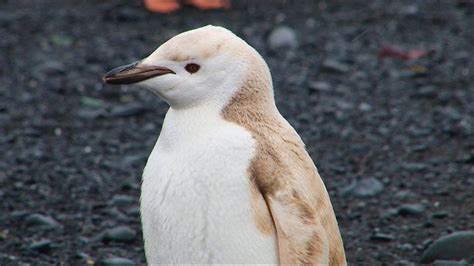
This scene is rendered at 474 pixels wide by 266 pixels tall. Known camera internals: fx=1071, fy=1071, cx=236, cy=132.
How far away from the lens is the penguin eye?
3.98 metres

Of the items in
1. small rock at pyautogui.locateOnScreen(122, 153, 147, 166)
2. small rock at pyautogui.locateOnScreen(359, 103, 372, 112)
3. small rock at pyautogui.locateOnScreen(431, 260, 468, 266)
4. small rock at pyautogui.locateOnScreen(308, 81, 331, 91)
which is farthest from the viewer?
small rock at pyautogui.locateOnScreen(308, 81, 331, 91)

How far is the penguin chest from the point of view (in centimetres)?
389

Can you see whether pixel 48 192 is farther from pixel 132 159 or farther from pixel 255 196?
pixel 255 196

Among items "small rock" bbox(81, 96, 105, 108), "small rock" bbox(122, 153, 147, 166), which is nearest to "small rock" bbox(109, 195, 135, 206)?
"small rock" bbox(122, 153, 147, 166)

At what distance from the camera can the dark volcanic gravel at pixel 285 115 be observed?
238 inches

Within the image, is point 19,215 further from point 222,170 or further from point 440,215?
point 222,170

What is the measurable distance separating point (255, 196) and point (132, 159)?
335 cm

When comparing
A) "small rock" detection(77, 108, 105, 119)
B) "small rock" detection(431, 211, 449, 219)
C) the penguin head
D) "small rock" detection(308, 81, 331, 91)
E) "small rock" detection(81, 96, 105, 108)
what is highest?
Answer: the penguin head

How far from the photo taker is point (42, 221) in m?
6.05

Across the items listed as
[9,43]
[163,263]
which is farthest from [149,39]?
[163,263]

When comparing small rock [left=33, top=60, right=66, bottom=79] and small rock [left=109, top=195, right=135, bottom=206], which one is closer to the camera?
small rock [left=109, top=195, right=135, bottom=206]

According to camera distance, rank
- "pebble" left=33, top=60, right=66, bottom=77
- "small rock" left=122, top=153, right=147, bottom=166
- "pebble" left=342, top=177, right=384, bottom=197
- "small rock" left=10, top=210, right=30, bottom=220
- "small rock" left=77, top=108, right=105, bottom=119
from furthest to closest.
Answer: "pebble" left=33, top=60, right=66, bottom=77 → "small rock" left=77, top=108, right=105, bottom=119 → "small rock" left=122, top=153, right=147, bottom=166 → "pebble" left=342, top=177, right=384, bottom=197 → "small rock" left=10, top=210, right=30, bottom=220

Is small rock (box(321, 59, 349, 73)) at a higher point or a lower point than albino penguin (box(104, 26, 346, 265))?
lower

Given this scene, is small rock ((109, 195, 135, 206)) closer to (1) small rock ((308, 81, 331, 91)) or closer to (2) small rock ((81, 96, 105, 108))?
(2) small rock ((81, 96, 105, 108))
